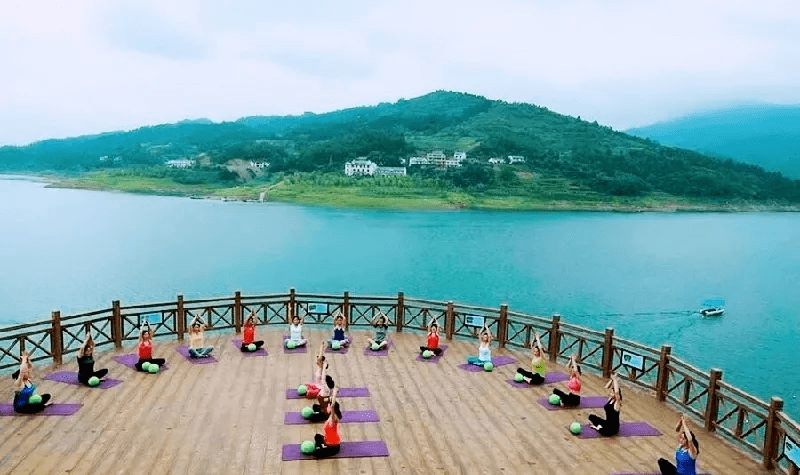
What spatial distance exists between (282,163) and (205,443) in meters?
147

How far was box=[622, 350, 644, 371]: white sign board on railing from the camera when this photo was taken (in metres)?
14.9

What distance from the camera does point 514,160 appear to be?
146125 millimetres

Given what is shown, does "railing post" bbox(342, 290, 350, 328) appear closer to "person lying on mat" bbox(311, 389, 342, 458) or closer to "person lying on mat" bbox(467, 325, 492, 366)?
"person lying on mat" bbox(467, 325, 492, 366)

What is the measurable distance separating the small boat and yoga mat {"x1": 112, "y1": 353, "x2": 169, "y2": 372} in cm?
4050

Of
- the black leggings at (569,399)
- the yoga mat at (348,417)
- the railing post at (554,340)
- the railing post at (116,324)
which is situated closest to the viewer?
the yoga mat at (348,417)

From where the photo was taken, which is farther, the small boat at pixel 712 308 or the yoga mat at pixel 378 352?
the small boat at pixel 712 308

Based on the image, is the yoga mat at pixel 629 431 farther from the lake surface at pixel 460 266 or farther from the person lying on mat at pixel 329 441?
the lake surface at pixel 460 266

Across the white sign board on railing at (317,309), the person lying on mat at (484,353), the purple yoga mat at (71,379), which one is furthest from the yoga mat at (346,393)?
the white sign board on railing at (317,309)

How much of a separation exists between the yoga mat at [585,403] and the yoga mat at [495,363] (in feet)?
7.94

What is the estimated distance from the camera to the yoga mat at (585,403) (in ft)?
45.8

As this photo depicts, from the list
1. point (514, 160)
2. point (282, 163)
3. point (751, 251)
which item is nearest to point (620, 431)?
point (751, 251)

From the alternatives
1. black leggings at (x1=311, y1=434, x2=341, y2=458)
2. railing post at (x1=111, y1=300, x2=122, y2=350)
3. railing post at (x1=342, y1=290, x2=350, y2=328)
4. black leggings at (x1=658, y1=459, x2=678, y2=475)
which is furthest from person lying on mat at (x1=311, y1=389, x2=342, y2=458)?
railing post at (x1=111, y1=300, x2=122, y2=350)

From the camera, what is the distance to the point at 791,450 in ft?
33.5

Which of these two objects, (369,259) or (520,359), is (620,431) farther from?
(369,259)
